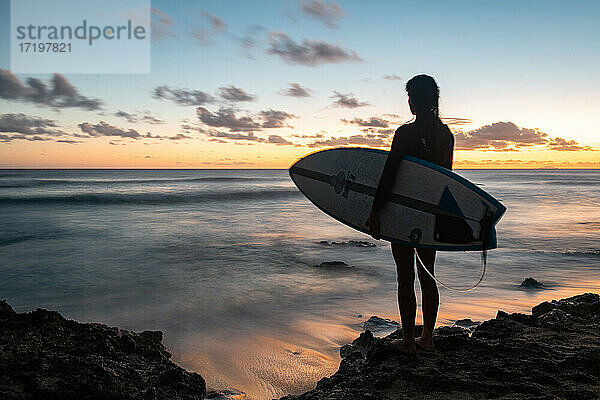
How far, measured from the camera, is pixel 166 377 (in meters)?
2.74

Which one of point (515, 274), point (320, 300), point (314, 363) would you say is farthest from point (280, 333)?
point (515, 274)

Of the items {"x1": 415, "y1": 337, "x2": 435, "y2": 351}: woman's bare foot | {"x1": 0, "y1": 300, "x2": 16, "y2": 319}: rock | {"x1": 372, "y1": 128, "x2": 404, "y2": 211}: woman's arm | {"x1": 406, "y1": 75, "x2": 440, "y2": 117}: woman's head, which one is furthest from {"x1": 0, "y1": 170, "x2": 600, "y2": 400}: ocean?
{"x1": 406, "y1": 75, "x2": 440, "y2": 117}: woman's head

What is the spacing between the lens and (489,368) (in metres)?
2.48

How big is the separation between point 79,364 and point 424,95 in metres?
2.91

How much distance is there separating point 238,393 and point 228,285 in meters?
3.53

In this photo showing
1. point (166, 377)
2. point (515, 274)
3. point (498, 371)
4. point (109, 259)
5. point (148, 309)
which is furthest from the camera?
point (109, 259)

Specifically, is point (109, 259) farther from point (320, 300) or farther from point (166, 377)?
point (166, 377)

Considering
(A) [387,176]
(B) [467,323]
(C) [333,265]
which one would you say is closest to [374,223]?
(A) [387,176]

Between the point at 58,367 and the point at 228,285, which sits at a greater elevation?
the point at 58,367

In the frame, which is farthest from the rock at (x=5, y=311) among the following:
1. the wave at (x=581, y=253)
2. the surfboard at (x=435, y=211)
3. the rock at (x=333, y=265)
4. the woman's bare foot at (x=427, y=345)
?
the wave at (x=581, y=253)

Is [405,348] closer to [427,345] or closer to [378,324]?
[427,345]

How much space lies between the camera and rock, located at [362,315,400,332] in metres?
4.37

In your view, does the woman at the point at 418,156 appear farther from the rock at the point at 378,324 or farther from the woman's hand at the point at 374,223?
the rock at the point at 378,324

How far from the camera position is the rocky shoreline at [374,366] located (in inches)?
89.7
